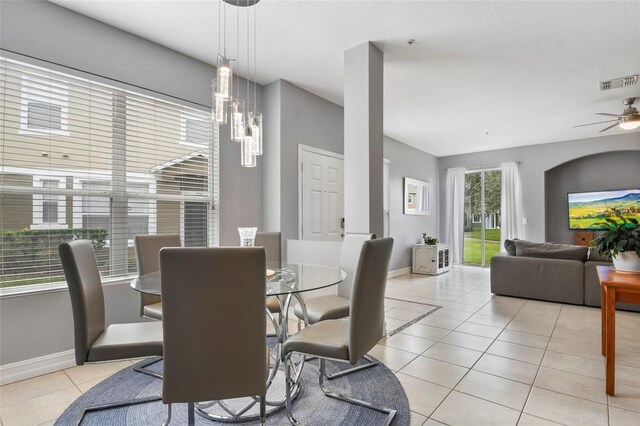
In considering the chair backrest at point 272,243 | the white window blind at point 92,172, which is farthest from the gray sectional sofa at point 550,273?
the white window blind at point 92,172

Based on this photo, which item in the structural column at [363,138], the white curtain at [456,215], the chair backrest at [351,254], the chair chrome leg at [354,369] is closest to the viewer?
the chair chrome leg at [354,369]

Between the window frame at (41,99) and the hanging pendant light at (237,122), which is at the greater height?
the window frame at (41,99)

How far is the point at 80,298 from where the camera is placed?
161 centimetres

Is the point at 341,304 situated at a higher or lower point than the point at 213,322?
lower

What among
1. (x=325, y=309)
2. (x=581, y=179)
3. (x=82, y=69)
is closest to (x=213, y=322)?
(x=325, y=309)

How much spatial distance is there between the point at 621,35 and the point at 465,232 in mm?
5438

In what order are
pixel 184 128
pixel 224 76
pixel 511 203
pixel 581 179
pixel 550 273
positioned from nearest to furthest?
pixel 224 76, pixel 184 128, pixel 550 273, pixel 581 179, pixel 511 203

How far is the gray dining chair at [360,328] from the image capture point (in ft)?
5.34

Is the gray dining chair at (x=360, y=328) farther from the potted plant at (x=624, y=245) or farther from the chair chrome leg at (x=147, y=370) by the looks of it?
the potted plant at (x=624, y=245)

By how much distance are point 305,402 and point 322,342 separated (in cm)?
57

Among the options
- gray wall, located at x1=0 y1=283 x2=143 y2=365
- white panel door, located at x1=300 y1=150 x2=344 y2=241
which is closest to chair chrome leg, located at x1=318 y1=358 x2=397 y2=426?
gray wall, located at x1=0 y1=283 x2=143 y2=365

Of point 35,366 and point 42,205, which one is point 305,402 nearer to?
point 35,366

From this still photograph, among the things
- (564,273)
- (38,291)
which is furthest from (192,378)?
(564,273)

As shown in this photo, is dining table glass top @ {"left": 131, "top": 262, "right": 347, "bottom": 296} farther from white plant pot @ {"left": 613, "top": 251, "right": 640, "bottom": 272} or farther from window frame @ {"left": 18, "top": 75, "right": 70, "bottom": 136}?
white plant pot @ {"left": 613, "top": 251, "right": 640, "bottom": 272}
